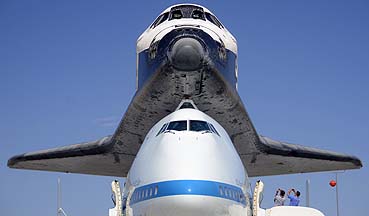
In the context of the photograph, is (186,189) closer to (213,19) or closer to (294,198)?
(213,19)

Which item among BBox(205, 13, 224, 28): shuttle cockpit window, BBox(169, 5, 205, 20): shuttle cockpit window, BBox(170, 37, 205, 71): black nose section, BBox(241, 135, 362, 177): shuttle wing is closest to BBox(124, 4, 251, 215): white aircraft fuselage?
BBox(170, 37, 205, 71): black nose section

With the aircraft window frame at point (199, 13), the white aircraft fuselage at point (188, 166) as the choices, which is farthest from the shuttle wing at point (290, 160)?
the white aircraft fuselage at point (188, 166)

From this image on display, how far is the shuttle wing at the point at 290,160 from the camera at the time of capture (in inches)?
564

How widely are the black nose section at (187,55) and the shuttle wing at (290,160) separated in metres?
4.90

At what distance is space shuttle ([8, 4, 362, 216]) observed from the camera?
670 centimetres

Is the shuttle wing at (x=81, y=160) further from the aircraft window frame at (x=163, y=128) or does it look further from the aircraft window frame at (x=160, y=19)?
the aircraft window frame at (x=163, y=128)

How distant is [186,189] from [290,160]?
31.7ft

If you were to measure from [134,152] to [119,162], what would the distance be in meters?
1.28

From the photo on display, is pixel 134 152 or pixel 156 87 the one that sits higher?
pixel 156 87

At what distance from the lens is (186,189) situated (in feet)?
21.1

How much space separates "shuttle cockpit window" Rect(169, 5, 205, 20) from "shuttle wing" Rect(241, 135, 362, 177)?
3.68m

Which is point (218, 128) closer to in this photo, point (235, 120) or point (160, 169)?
point (160, 169)

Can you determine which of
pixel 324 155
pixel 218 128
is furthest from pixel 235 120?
pixel 324 155

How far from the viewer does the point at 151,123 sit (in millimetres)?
11906
